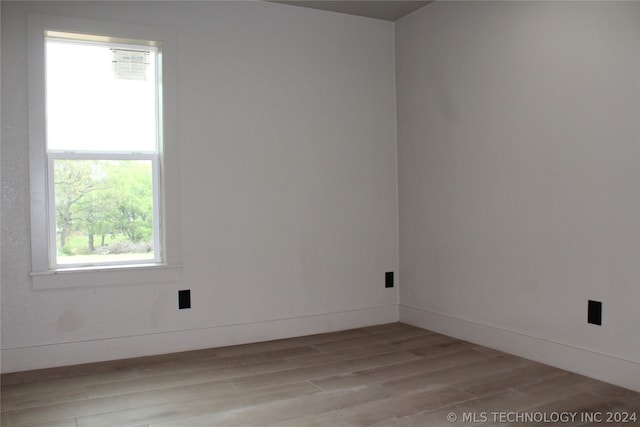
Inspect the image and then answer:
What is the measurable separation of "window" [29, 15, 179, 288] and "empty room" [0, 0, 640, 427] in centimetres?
1

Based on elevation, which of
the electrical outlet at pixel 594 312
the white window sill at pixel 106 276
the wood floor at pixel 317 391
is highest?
the white window sill at pixel 106 276

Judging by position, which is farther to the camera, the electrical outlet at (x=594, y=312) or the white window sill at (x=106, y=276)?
the white window sill at (x=106, y=276)

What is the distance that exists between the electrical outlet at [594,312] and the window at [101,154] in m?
2.56

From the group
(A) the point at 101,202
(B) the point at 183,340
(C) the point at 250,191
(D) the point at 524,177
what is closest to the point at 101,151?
(A) the point at 101,202

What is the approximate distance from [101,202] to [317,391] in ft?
6.14

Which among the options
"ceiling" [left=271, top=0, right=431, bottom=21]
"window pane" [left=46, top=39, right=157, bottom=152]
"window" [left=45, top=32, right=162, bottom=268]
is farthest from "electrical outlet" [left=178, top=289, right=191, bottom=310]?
"ceiling" [left=271, top=0, right=431, bottom=21]

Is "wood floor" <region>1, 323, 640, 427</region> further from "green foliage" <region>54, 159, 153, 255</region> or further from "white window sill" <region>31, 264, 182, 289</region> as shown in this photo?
"green foliage" <region>54, 159, 153, 255</region>

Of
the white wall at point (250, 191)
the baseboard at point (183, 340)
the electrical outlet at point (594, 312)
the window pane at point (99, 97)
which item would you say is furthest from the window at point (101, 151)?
the electrical outlet at point (594, 312)

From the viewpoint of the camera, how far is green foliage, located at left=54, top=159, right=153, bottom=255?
3453mm

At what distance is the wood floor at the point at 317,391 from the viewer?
2500 millimetres

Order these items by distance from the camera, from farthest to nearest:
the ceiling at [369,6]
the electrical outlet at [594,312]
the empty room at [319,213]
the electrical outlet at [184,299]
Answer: the ceiling at [369,6]
the electrical outlet at [184,299]
the electrical outlet at [594,312]
the empty room at [319,213]

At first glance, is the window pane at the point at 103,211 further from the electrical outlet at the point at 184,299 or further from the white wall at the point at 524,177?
the white wall at the point at 524,177

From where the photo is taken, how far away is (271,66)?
13.1 ft

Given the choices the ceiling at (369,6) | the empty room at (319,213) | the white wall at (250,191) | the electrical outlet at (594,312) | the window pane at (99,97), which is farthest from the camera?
the ceiling at (369,6)
